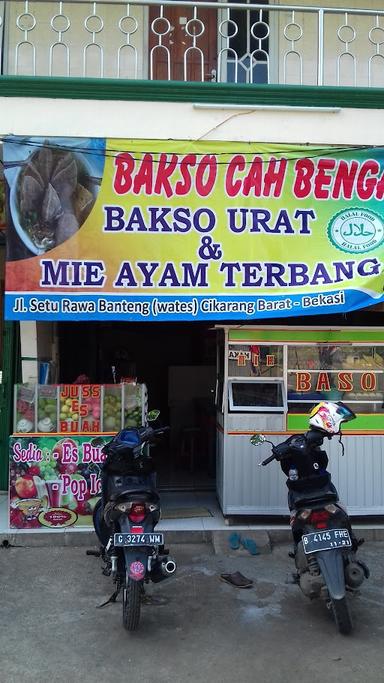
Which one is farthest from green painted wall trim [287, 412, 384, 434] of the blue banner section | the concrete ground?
the concrete ground

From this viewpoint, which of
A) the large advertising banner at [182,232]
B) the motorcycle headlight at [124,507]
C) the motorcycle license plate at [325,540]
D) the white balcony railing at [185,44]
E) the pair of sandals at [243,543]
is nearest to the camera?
the motorcycle license plate at [325,540]

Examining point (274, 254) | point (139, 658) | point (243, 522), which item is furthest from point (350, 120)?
point (139, 658)

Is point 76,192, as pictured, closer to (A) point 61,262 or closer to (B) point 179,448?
(A) point 61,262

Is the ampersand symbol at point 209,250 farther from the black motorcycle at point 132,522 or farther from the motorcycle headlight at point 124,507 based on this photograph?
the motorcycle headlight at point 124,507

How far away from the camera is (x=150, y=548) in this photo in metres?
4.02

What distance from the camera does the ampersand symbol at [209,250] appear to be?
19.1ft

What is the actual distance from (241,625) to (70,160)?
4451 mm

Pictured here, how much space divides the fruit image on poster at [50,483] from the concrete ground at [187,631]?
24.1 inches

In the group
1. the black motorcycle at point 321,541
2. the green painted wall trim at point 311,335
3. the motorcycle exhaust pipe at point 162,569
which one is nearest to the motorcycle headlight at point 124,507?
the motorcycle exhaust pipe at point 162,569

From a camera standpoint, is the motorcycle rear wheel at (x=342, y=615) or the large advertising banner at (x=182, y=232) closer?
the motorcycle rear wheel at (x=342, y=615)

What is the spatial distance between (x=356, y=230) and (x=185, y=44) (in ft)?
11.1

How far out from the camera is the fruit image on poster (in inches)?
232

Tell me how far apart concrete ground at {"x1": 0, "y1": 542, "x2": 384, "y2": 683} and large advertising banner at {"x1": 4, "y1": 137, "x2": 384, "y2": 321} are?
2381mm

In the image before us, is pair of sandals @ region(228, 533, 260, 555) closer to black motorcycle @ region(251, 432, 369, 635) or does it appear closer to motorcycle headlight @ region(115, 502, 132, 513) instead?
black motorcycle @ region(251, 432, 369, 635)
